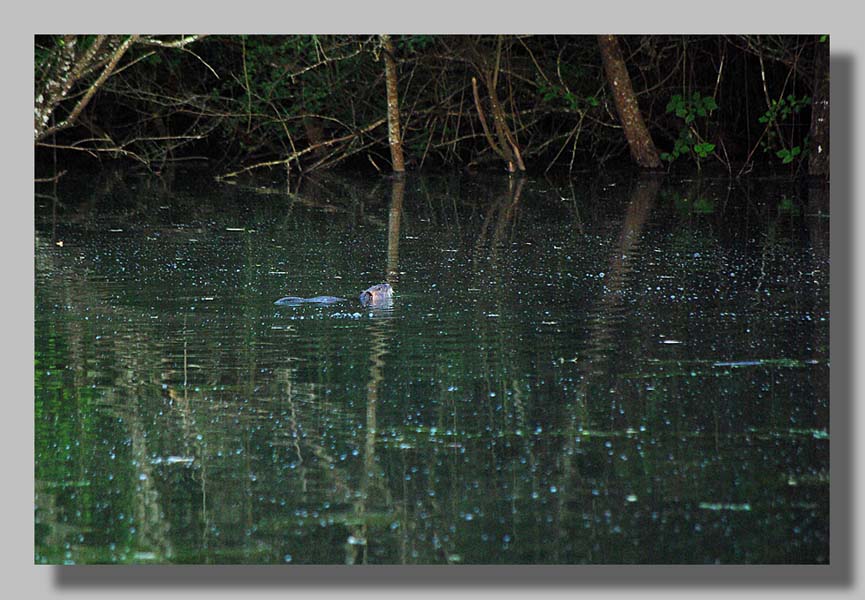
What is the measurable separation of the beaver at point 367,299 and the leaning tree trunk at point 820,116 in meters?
8.77

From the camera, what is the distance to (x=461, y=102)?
17.5m

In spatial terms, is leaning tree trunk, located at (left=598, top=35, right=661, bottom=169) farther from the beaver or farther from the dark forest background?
the beaver

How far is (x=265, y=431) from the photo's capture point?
532 centimetres

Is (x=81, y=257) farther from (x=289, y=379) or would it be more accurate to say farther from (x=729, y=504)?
(x=729, y=504)

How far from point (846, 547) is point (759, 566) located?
1.07 ft

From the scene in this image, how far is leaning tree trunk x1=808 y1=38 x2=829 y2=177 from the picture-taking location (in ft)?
49.7

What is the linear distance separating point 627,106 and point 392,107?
294 cm

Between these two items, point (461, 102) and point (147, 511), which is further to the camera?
point (461, 102)

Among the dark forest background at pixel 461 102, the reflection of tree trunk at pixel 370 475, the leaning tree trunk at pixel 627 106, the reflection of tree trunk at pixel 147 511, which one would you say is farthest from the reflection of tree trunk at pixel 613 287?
the dark forest background at pixel 461 102

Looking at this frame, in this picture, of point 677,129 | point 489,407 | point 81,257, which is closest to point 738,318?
point 489,407

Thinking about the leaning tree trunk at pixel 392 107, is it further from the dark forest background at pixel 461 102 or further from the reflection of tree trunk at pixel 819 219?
the reflection of tree trunk at pixel 819 219

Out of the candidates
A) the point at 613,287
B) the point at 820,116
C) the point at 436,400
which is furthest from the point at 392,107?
the point at 436,400

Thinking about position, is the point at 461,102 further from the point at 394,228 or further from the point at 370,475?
the point at 370,475

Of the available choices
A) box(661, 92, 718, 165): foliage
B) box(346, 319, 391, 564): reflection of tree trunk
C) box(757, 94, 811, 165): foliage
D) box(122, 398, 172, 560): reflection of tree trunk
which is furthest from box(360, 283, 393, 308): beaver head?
box(661, 92, 718, 165): foliage
